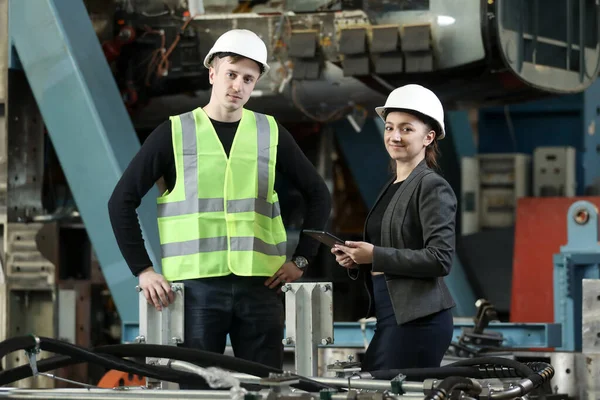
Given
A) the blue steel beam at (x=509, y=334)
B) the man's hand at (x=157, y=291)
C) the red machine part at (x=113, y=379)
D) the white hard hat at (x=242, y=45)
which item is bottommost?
the red machine part at (x=113, y=379)

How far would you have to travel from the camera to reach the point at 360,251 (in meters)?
3.73

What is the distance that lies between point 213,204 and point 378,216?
2.05 ft

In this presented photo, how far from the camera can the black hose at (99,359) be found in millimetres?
2971

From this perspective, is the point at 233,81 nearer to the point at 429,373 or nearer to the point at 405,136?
the point at 405,136

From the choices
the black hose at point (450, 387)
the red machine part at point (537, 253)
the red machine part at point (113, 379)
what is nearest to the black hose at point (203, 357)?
the black hose at point (450, 387)

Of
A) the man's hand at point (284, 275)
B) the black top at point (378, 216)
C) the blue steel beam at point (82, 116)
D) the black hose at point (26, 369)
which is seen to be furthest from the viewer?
the blue steel beam at point (82, 116)

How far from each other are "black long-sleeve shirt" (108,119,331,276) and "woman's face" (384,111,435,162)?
0.53 meters

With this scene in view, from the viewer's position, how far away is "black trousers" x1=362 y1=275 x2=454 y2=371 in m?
3.75

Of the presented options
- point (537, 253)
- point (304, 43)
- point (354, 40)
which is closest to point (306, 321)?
point (354, 40)

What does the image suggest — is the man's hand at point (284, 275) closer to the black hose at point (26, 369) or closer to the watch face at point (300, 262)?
the watch face at point (300, 262)

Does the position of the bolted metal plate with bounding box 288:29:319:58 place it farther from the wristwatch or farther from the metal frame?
the wristwatch

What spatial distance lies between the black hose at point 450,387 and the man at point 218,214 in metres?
1.39

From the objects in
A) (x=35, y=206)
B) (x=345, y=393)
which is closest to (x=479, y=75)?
(x=35, y=206)

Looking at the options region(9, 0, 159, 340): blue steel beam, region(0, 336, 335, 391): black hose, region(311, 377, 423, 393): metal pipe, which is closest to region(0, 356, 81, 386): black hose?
region(0, 336, 335, 391): black hose
